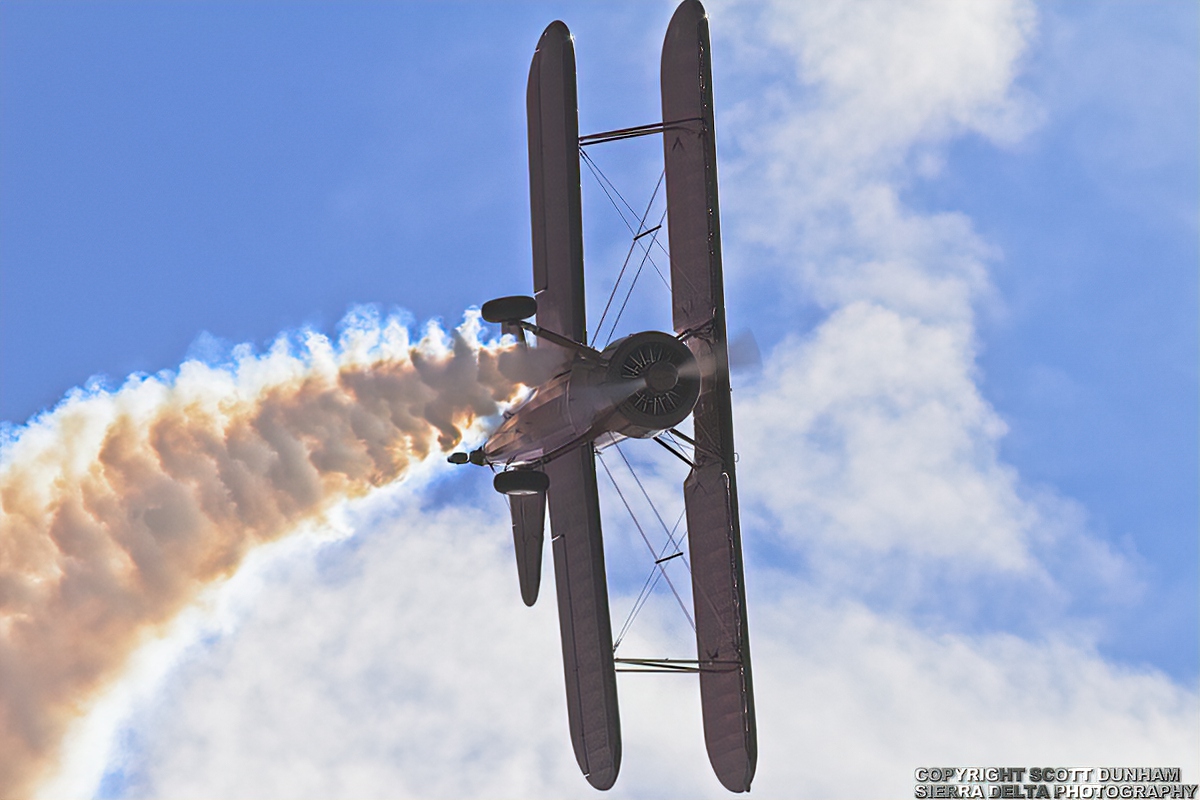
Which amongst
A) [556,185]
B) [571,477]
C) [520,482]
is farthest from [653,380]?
[556,185]

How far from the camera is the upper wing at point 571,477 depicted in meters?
45.1

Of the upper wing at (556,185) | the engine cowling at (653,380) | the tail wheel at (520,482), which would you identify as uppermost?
the upper wing at (556,185)

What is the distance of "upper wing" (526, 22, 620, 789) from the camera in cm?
4506

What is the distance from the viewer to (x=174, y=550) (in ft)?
164

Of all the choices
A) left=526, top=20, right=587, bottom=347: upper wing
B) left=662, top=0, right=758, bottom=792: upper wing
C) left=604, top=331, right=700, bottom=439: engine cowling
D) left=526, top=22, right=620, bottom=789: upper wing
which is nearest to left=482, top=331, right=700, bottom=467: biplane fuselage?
left=604, top=331, right=700, bottom=439: engine cowling

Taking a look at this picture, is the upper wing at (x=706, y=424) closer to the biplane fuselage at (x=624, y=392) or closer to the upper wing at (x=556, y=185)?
the biplane fuselage at (x=624, y=392)

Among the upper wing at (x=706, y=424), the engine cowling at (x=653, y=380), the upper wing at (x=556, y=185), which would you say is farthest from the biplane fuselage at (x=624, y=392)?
the upper wing at (x=706, y=424)

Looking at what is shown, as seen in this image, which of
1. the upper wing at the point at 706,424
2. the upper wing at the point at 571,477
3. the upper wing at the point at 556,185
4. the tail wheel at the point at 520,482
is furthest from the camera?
the upper wing at the point at 706,424

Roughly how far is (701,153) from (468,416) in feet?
30.9

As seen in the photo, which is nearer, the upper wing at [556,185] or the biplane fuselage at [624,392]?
the biplane fuselage at [624,392]

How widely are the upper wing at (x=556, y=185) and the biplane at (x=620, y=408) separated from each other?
0.04 m

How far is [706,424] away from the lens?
153 feet

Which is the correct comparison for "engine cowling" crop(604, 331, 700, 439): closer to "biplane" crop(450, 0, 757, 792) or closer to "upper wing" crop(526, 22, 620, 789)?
"biplane" crop(450, 0, 757, 792)

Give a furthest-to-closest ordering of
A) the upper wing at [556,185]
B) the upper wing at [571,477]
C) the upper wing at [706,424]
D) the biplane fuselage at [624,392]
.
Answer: the upper wing at [706,424], the upper wing at [556,185], the upper wing at [571,477], the biplane fuselage at [624,392]
